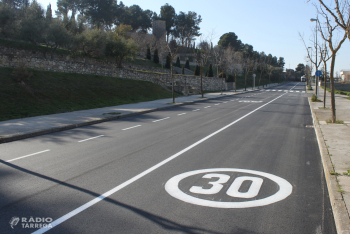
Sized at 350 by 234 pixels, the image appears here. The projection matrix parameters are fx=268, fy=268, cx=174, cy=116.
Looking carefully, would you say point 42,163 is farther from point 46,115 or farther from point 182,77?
point 182,77

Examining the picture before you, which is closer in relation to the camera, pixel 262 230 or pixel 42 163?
pixel 262 230

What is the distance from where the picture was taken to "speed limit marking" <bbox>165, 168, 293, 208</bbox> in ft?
14.2

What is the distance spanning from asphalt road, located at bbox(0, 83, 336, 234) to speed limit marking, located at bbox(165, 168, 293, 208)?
17 millimetres

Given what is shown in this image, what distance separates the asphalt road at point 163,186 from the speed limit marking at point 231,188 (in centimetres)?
2

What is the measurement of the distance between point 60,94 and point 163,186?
16.8 m

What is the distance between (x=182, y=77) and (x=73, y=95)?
25.1 meters

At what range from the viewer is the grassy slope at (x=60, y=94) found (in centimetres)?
1561

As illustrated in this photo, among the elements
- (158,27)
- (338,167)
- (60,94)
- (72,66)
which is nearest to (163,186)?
(338,167)

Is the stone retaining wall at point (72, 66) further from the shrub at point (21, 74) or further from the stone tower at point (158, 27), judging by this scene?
the stone tower at point (158, 27)

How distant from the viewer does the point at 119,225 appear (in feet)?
12.0

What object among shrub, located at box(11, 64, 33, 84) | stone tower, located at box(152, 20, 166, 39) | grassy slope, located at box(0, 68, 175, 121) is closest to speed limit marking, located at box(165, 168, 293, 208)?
grassy slope, located at box(0, 68, 175, 121)

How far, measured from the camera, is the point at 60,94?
1945cm

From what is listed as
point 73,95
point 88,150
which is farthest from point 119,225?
point 73,95

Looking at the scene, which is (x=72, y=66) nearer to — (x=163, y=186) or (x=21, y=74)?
(x=21, y=74)
